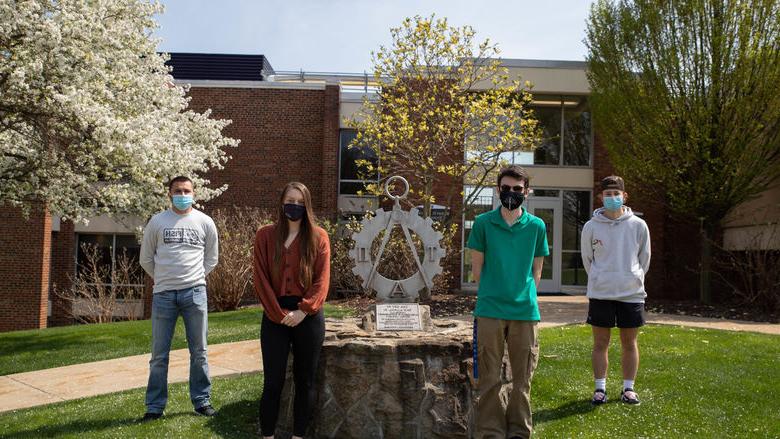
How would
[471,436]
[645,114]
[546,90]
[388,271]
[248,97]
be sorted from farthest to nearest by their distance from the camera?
[248,97], [546,90], [645,114], [388,271], [471,436]

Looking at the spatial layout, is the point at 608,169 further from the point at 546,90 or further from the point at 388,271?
the point at 388,271

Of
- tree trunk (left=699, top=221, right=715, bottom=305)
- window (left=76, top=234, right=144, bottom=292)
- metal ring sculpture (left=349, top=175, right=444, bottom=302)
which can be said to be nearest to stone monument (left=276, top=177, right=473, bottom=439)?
metal ring sculpture (left=349, top=175, right=444, bottom=302)

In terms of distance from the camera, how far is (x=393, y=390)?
17.1 ft

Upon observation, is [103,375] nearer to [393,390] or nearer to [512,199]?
Result: [393,390]

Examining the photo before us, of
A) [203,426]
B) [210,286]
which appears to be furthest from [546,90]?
[203,426]

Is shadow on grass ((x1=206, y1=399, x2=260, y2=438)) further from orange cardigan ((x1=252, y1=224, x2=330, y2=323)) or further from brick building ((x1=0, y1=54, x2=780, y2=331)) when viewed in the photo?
brick building ((x1=0, y1=54, x2=780, y2=331))

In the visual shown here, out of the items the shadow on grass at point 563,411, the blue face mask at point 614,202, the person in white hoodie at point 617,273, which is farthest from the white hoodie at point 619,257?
the shadow on grass at point 563,411

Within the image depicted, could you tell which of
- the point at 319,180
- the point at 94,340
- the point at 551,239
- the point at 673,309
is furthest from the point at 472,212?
the point at 94,340

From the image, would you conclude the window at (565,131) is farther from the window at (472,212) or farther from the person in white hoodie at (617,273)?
the person in white hoodie at (617,273)

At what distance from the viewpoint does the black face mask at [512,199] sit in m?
4.72

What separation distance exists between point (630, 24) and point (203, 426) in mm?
13275

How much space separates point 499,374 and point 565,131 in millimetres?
14962

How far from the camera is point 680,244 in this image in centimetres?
1842

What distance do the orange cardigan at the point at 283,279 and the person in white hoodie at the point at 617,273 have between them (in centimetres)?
232
